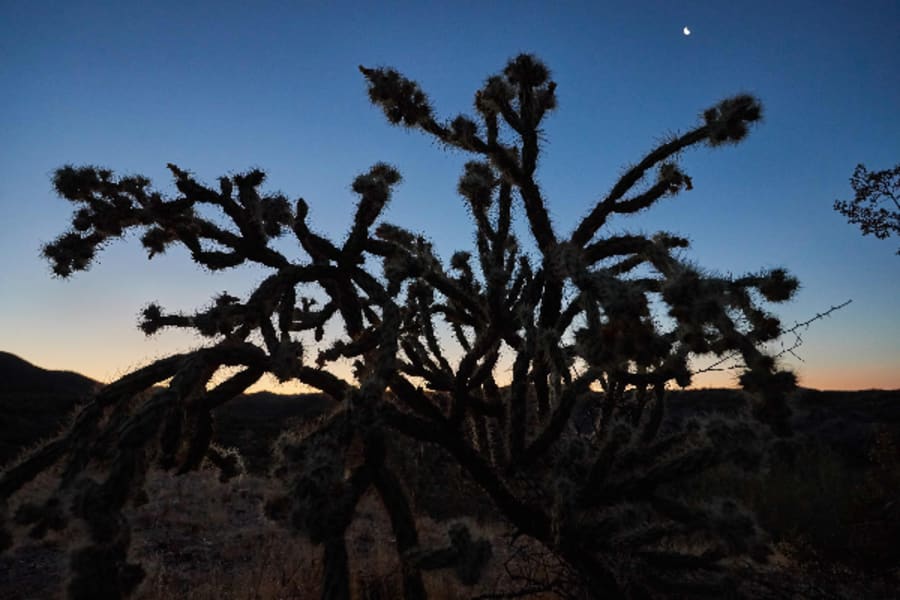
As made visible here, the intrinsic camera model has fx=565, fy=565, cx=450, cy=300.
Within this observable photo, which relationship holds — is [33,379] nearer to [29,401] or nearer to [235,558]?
[29,401]

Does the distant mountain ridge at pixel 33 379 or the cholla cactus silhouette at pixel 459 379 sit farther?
the distant mountain ridge at pixel 33 379

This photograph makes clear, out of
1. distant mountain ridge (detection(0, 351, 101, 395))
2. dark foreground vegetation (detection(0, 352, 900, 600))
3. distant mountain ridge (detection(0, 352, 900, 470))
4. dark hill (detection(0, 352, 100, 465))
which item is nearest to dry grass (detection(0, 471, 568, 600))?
dark foreground vegetation (detection(0, 352, 900, 600))

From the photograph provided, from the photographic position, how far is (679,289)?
2.16 meters

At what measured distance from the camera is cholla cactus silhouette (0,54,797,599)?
214 cm

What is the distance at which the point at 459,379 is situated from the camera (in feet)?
12.8

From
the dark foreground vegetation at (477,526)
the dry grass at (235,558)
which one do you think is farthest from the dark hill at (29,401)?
the dry grass at (235,558)

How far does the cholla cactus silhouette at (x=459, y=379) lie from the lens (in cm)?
214

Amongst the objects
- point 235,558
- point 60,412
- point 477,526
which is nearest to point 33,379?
point 60,412

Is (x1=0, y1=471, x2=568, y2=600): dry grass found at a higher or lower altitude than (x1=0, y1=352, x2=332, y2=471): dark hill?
lower

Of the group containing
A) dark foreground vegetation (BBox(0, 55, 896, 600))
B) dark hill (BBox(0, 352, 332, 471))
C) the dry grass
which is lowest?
the dry grass

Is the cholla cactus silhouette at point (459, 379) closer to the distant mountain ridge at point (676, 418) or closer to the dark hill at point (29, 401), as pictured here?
the dark hill at point (29, 401)

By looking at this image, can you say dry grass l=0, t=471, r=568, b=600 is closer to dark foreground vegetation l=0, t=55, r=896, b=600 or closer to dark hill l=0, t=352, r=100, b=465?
dark foreground vegetation l=0, t=55, r=896, b=600

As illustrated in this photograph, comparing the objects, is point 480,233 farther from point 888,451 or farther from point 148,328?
point 888,451

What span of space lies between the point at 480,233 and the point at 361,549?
22.8 ft
